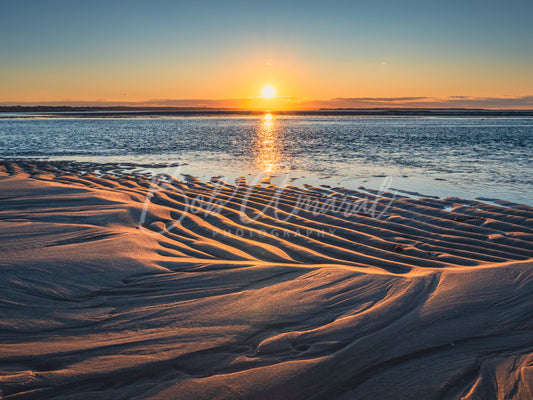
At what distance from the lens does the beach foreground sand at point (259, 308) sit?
1923 millimetres

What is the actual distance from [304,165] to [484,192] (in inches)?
214

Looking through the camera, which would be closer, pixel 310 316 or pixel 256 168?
pixel 310 316

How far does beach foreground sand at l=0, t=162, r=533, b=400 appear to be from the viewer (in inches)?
75.7

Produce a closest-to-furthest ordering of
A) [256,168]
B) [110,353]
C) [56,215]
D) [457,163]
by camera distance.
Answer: [110,353] < [56,215] < [256,168] < [457,163]

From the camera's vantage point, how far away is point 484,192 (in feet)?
24.2

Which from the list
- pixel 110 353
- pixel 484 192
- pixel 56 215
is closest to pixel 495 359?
pixel 110 353

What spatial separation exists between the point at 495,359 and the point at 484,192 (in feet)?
20.5

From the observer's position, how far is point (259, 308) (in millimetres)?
2609

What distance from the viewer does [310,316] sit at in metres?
2.53

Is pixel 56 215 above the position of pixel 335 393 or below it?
above

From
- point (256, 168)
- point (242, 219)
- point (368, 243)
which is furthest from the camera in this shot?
point (256, 168)

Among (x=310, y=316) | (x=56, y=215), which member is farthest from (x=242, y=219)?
(x=310, y=316)

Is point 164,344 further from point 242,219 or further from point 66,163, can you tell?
point 66,163

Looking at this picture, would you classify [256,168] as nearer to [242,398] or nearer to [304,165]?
[304,165]
